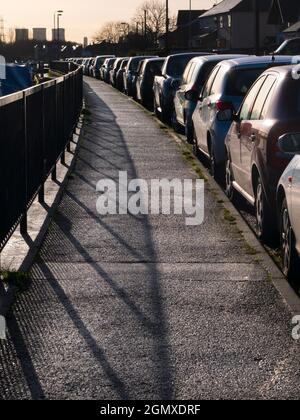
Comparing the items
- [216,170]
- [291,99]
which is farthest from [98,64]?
[291,99]

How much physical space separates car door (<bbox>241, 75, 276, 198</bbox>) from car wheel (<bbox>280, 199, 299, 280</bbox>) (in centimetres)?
125

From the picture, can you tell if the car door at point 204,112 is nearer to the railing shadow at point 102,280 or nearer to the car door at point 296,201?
the railing shadow at point 102,280

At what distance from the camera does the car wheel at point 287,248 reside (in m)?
8.25

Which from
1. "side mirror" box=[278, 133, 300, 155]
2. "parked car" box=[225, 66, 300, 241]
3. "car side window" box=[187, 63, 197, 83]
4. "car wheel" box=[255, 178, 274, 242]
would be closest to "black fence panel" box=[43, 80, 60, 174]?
"parked car" box=[225, 66, 300, 241]

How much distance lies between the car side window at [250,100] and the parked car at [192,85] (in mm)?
5549

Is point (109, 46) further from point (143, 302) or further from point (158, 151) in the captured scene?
point (143, 302)

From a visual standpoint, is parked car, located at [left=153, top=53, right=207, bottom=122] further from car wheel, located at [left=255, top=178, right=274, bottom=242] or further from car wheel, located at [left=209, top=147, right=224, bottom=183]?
car wheel, located at [left=255, top=178, right=274, bottom=242]

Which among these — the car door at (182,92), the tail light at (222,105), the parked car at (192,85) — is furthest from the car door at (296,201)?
the car door at (182,92)

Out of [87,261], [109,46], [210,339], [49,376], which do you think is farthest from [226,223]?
[109,46]

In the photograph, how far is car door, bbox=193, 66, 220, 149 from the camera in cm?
1534

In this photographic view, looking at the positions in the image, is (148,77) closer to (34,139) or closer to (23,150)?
(34,139)

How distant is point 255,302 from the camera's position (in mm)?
7688

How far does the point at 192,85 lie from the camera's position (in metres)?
18.8
